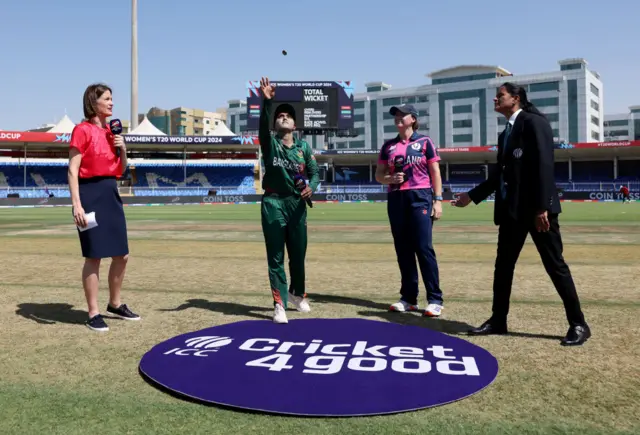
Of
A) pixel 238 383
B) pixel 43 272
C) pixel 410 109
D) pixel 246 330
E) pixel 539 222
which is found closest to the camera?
pixel 238 383

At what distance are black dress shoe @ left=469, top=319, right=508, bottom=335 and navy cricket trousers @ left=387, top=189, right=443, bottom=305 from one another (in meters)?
0.87

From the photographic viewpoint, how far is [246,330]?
15.4 ft

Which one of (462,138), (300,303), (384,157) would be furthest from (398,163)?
(462,138)

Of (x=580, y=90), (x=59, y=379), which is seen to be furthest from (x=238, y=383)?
(x=580, y=90)

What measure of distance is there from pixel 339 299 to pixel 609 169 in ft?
217

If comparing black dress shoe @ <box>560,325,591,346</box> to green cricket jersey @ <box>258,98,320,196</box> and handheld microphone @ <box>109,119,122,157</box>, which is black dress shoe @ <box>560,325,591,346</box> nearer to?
green cricket jersey @ <box>258,98,320,196</box>

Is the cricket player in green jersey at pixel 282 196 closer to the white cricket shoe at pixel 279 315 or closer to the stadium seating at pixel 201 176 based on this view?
the white cricket shoe at pixel 279 315

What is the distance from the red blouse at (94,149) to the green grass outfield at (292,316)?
1.37 m

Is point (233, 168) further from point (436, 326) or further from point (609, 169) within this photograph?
point (436, 326)

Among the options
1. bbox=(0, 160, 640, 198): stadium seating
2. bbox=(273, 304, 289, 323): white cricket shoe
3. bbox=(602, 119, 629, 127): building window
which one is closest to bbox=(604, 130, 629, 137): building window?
bbox=(602, 119, 629, 127): building window

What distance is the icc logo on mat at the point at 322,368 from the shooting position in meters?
3.05

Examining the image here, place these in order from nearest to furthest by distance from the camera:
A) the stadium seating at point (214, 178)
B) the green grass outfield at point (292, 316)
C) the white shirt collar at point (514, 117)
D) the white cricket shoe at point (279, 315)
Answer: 1. the green grass outfield at point (292, 316)
2. the white shirt collar at point (514, 117)
3. the white cricket shoe at point (279, 315)
4. the stadium seating at point (214, 178)

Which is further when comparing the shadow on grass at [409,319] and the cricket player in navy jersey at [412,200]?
the cricket player in navy jersey at [412,200]

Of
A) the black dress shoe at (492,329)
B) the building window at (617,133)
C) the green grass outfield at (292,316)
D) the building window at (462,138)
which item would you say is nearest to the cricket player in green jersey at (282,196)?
the green grass outfield at (292,316)
